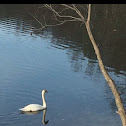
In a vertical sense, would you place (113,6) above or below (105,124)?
above

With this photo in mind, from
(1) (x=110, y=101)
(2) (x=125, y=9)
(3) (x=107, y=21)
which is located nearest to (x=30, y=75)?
(1) (x=110, y=101)

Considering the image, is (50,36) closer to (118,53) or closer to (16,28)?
(16,28)

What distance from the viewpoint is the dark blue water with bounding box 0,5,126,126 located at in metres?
12.3

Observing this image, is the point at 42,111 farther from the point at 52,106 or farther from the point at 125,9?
the point at 125,9

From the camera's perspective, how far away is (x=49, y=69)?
57.8 ft

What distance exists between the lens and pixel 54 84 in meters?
15.5

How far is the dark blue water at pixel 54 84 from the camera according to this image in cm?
1227

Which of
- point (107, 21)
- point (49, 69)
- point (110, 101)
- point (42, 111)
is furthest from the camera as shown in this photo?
point (107, 21)

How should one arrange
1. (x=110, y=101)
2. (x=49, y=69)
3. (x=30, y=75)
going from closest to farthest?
(x=110, y=101) < (x=30, y=75) < (x=49, y=69)

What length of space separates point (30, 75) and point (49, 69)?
157cm

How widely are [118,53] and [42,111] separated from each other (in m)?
10.8

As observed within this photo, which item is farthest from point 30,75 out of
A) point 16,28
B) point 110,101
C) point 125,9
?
point 125,9

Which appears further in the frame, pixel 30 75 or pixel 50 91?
pixel 30 75

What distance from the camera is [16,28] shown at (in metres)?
26.7
